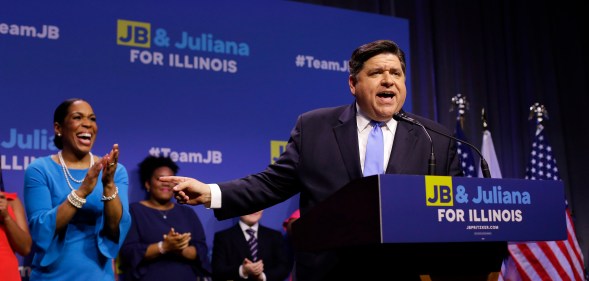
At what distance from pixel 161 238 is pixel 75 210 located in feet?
3.67

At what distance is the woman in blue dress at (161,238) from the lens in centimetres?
415

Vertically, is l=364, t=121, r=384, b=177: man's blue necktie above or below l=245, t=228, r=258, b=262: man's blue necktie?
above

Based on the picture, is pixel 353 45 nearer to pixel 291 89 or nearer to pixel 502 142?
pixel 291 89

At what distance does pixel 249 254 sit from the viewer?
4645 mm

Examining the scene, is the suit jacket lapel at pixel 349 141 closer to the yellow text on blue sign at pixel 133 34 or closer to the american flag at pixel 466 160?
the yellow text on blue sign at pixel 133 34

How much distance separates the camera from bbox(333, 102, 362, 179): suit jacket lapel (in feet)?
6.79

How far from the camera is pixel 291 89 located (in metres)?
5.09

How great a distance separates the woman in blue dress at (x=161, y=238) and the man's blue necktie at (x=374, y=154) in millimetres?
2239

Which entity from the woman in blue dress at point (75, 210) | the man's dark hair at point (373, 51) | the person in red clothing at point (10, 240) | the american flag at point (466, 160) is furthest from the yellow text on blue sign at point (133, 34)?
the man's dark hair at point (373, 51)

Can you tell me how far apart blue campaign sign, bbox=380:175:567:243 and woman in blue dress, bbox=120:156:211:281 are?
275cm

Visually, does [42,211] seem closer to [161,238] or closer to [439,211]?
[161,238]

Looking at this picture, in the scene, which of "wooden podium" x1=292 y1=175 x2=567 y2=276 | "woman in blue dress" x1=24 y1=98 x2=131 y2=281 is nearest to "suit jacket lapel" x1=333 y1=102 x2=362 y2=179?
"wooden podium" x1=292 y1=175 x2=567 y2=276

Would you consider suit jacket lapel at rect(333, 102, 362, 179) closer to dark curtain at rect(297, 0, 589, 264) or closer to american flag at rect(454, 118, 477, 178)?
american flag at rect(454, 118, 477, 178)

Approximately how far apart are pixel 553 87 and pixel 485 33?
0.95 m
